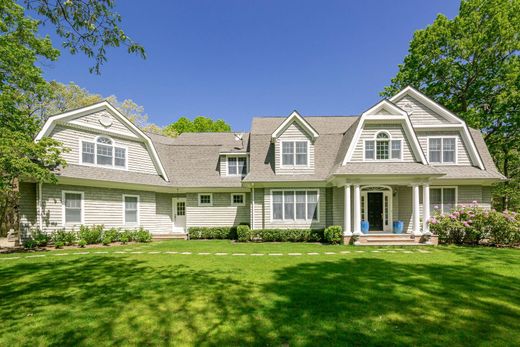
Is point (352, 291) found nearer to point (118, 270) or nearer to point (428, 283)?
point (428, 283)

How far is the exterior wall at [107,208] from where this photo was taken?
1362 cm

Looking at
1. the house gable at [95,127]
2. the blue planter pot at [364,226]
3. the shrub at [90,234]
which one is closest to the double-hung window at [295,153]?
the blue planter pot at [364,226]

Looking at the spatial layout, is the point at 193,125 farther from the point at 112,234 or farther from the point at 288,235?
the point at 288,235

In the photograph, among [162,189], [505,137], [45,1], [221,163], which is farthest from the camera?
[505,137]

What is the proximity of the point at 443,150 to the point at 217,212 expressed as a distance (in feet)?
50.6

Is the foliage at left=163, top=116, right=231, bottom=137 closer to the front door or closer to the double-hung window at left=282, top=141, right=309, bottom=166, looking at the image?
the double-hung window at left=282, top=141, right=309, bottom=166

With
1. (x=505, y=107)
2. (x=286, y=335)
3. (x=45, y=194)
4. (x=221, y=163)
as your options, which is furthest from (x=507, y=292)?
(x=505, y=107)

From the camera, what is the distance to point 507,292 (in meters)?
6.01

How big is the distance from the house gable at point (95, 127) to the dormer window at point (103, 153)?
0.30m

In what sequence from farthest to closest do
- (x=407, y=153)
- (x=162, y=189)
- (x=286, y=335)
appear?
(x=162, y=189), (x=407, y=153), (x=286, y=335)

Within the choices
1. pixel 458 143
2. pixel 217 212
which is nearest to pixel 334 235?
pixel 217 212

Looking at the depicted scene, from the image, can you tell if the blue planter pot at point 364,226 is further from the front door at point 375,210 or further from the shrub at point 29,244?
the shrub at point 29,244

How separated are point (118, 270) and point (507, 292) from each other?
1068 cm

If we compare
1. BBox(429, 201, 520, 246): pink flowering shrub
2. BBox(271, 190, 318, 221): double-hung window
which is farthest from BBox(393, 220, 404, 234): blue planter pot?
BBox(271, 190, 318, 221): double-hung window
